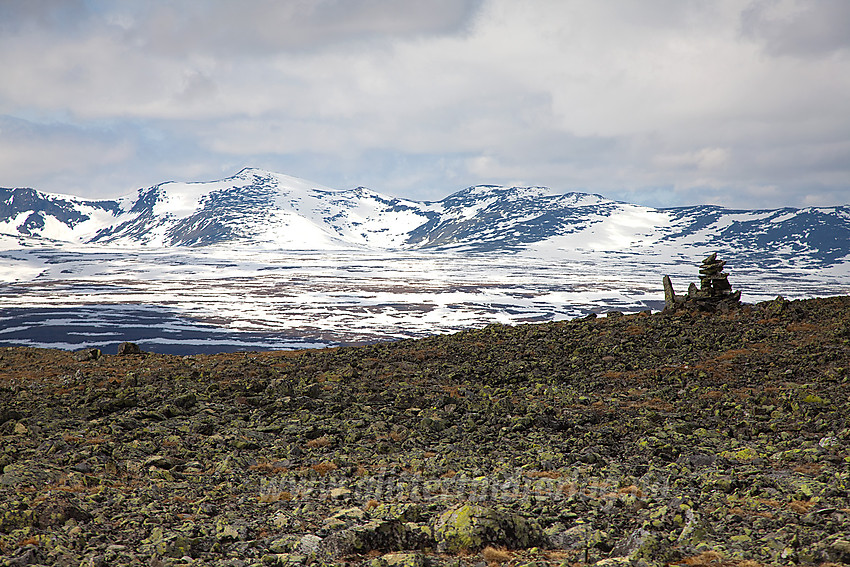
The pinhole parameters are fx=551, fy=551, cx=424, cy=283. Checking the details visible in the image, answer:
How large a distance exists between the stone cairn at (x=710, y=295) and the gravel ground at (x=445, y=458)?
690 cm

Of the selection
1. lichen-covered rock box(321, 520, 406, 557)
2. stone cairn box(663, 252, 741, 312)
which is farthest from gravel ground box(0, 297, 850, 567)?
stone cairn box(663, 252, 741, 312)

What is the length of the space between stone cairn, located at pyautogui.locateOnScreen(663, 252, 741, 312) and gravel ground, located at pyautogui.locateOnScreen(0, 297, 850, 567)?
22.6 ft

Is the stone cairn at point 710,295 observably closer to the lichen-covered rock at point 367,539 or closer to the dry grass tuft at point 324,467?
the dry grass tuft at point 324,467

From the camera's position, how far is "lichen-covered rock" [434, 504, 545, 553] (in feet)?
33.6

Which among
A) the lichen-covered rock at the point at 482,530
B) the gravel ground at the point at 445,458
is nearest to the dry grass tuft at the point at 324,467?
the gravel ground at the point at 445,458

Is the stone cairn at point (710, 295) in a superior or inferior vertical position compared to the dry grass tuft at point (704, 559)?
superior

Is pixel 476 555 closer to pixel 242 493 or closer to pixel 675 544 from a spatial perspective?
pixel 675 544

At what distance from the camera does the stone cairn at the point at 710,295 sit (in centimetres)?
3534

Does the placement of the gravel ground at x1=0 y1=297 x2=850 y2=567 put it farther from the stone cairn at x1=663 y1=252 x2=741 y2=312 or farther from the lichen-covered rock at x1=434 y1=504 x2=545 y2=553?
the stone cairn at x1=663 y1=252 x2=741 y2=312

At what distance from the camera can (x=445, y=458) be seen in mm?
15234

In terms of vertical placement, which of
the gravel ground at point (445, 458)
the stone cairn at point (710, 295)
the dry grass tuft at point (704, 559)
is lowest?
the dry grass tuft at point (704, 559)

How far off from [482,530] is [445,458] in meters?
4.86

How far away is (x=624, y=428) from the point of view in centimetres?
1769

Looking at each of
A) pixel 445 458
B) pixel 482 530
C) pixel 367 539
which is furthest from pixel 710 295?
pixel 367 539
